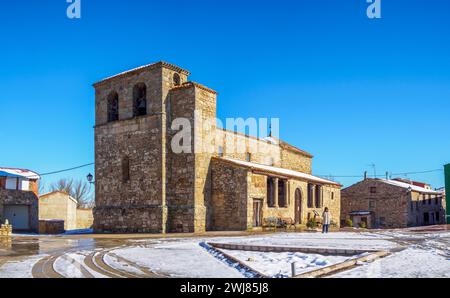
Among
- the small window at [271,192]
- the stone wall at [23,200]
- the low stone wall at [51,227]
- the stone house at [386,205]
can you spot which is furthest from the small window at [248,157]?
the stone house at [386,205]

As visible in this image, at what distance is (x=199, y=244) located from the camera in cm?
1591

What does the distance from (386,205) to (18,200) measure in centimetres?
3670

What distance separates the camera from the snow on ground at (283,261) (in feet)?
31.4

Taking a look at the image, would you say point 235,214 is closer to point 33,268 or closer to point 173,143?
point 173,143

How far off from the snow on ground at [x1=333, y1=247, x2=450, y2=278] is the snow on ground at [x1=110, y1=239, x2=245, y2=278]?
8.07 ft

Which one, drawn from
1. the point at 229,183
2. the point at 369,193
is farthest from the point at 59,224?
the point at 369,193

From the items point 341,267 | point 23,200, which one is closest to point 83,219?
point 23,200

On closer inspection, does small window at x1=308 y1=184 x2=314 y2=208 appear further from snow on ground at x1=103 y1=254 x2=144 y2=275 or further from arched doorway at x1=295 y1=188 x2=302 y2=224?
snow on ground at x1=103 y1=254 x2=144 y2=275

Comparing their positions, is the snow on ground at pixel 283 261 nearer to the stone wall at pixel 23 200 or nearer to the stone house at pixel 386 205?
the stone wall at pixel 23 200

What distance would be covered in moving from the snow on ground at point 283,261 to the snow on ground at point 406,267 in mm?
914

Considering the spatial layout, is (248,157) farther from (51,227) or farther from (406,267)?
(406,267)
